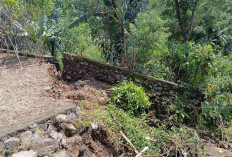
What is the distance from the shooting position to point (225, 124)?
4.21 meters

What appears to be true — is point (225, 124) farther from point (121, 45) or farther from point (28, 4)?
point (28, 4)

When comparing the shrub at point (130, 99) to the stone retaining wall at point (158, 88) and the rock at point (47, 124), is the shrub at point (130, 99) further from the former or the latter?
the rock at point (47, 124)

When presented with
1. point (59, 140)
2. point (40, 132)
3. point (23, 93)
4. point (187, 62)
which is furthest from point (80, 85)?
point (187, 62)

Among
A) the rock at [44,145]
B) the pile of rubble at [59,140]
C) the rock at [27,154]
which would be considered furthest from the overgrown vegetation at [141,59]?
the rock at [27,154]

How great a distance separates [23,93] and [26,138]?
4.47ft

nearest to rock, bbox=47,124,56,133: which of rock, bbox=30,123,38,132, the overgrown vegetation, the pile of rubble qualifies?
the pile of rubble

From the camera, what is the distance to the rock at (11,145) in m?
2.13

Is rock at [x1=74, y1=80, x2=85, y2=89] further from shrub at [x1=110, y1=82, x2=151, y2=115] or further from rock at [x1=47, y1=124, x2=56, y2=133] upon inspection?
rock at [x1=47, y1=124, x2=56, y2=133]

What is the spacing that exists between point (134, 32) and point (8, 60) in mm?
3413

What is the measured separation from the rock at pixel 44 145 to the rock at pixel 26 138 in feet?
0.21

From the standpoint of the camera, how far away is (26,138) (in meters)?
2.30

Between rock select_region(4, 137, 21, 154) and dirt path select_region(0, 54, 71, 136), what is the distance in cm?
27

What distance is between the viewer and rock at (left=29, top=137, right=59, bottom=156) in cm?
213

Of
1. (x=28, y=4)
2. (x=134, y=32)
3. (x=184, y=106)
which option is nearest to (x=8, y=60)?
(x=28, y=4)
